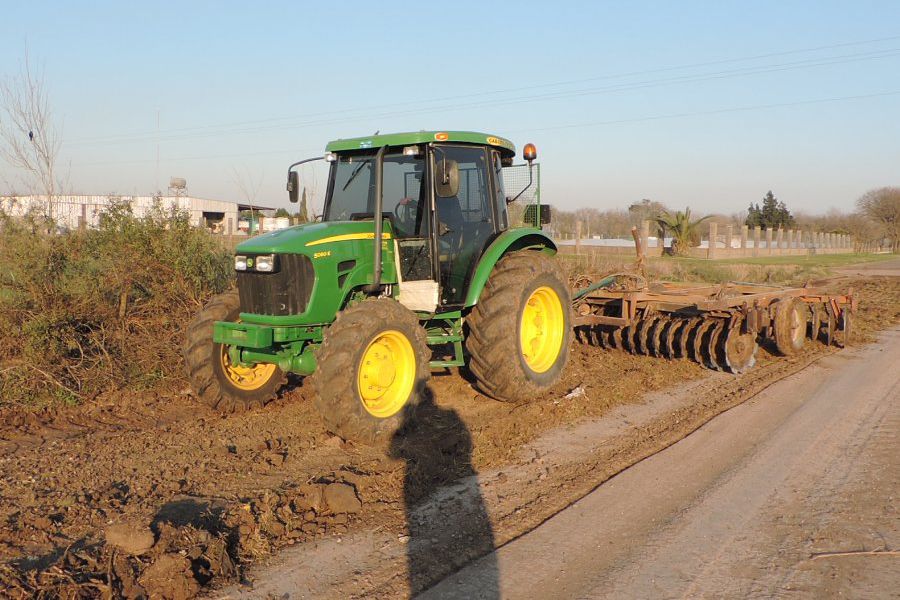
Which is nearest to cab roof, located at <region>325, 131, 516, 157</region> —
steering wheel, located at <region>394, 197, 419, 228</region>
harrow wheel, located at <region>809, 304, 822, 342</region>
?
steering wheel, located at <region>394, 197, 419, 228</region>

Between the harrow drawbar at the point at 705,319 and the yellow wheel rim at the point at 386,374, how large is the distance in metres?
3.05

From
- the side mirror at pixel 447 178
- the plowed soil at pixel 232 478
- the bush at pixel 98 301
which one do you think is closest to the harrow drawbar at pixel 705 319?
the plowed soil at pixel 232 478

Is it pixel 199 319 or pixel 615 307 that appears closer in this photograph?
pixel 199 319

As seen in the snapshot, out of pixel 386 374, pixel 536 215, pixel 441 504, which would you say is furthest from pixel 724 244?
pixel 441 504

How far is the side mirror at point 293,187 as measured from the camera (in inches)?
276

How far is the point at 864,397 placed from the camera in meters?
7.50

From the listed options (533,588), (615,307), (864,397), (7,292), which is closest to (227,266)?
(7,292)

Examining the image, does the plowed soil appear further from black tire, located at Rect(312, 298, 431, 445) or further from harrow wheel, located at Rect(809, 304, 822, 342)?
harrow wheel, located at Rect(809, 304, 822, 342)

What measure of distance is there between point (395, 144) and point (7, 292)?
13.1ft

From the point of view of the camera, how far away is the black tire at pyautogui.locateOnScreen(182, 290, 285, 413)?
626cm

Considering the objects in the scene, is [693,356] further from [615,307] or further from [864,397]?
[864,397]

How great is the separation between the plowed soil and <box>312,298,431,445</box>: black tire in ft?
0.69

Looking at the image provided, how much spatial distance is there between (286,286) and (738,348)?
5.59m

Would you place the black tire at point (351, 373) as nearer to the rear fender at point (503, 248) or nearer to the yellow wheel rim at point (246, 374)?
the rear fender at point (503, 248)
